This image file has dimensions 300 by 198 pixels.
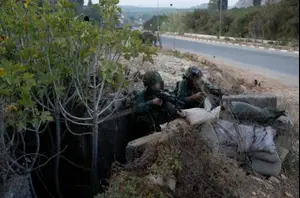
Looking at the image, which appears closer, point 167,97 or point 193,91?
point 167,97

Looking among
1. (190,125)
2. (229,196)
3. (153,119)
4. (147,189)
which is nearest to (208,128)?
(190,125)

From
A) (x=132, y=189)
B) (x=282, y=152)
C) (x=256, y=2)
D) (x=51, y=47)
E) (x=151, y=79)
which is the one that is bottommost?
(x=282, y=152)

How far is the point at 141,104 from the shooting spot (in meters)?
3.90

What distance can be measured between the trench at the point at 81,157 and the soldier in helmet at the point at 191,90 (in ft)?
1.95

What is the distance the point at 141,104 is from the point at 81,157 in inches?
35.3

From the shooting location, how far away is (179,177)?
9.35 ft

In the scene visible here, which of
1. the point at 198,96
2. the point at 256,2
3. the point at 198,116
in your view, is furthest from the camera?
the point at 198,96

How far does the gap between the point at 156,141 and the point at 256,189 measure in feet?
3.03

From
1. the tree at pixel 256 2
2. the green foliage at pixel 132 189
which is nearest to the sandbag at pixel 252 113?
the green foliage at pixel 132 189

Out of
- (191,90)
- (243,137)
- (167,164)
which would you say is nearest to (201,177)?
(167,164)

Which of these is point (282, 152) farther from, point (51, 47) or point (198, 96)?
point (51, 47)

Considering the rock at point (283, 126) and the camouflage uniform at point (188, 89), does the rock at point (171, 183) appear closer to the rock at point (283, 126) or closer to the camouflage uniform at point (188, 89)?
the camouflage uniform at point (188, 89)

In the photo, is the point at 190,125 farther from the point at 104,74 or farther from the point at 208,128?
the point at 104,74

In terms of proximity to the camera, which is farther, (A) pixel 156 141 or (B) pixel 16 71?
(A) pixel 156 141
